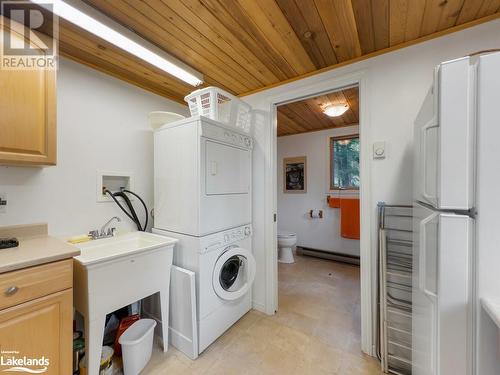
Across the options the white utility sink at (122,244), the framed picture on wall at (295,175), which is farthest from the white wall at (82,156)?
the framed picture on wall at (295,175)

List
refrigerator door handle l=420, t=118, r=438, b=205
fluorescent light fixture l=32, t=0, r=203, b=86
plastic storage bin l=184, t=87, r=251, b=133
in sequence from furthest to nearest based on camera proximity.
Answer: plastic storage bin l=184, t=87, r=251, b=133 < fluorescent light fixture l=32, t=0, r=203, b=86 < refrigerator door handle l=420, t=118, r=438, b=205

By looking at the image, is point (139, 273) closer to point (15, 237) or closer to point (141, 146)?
point (15, 237)

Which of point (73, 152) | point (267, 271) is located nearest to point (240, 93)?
point (73, 152)

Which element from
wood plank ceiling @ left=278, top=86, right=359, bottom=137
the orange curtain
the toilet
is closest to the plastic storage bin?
wood plank ceiling @ left=278, top=86, right=359, bottom=137

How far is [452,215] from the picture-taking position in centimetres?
75

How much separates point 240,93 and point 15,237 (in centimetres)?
225

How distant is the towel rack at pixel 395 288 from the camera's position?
4.73ft

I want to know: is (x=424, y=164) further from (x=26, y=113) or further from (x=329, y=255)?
(x=329, y=255)

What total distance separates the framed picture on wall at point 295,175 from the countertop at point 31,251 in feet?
11.5

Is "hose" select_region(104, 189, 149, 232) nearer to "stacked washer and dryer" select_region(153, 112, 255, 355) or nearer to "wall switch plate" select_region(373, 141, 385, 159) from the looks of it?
"stacked washer and dryer" select_region(153, 112, 255, 355)

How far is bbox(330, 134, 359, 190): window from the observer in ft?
11.6

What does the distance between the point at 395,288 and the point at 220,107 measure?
209 centimetres

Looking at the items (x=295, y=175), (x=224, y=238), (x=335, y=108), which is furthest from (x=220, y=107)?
(x=295, y=175)

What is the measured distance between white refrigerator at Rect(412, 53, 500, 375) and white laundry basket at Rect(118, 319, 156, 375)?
1.66m
